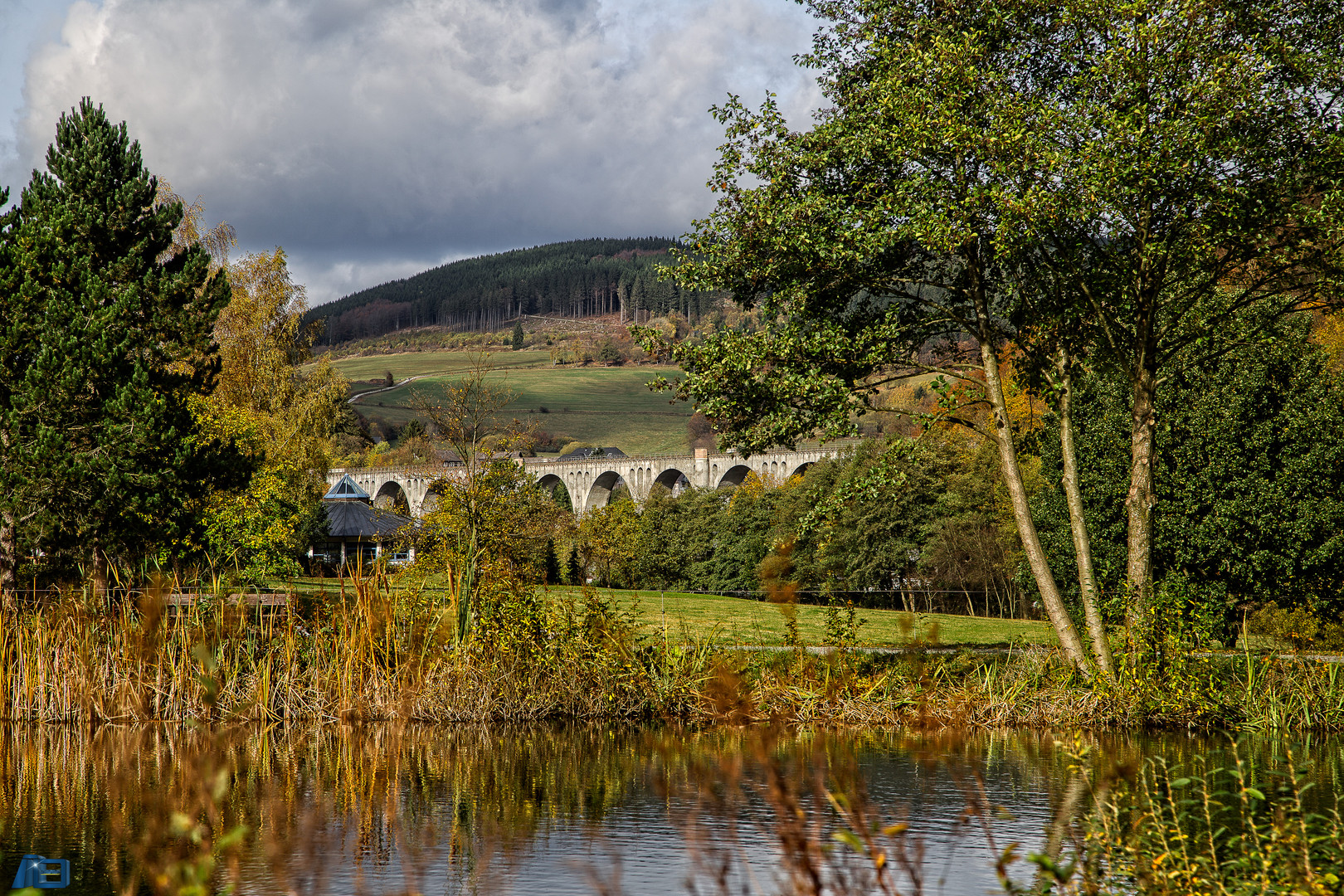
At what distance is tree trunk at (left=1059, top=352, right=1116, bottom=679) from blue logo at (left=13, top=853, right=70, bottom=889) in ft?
32.3

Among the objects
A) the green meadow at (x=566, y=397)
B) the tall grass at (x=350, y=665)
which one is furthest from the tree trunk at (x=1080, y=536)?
the green meadow at (x=566, y=397)

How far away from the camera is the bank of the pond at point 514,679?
1202 centimetres

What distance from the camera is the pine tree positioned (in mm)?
15016

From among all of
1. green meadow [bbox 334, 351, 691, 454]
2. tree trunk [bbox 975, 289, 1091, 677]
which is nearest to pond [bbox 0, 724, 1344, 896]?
tree trunk [bbox 975, 289, 1091, 677]

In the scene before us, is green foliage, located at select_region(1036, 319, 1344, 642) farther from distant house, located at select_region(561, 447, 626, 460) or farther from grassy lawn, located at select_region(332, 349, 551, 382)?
grassy lawn, located at select_region(332, 349, 551, 382)

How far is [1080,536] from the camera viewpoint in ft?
42.3

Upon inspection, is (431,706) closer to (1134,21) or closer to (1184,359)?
(1134,21)

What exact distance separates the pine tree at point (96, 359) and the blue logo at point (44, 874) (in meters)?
9.28

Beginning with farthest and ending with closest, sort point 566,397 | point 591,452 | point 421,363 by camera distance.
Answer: point 421,363 < point 566,397 < point 591,452

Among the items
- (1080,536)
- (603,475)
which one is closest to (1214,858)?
(1080,536)

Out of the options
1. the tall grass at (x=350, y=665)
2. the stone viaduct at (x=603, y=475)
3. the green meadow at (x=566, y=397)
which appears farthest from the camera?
the green meadow at (x=566, y=397)

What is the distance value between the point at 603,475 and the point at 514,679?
79.7 m

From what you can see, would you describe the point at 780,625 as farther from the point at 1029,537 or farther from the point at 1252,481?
the point at 1029,537

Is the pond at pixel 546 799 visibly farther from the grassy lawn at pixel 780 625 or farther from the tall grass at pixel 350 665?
the grassy lawn at pixel 780 625
